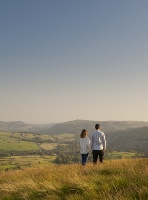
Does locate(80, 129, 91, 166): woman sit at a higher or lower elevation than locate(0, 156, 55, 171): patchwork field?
Result: higher

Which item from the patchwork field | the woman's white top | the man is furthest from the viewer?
the patchwork field

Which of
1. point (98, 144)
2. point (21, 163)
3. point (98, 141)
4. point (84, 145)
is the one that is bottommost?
point (21, 163)

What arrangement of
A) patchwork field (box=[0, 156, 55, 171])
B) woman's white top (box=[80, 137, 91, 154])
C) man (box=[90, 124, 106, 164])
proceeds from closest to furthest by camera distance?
man (box=[90, 124, 106, 164]) < woman's white top (box=[80, 137, 91, 154]) < patchwork field (box=[0, 156, 55, 171])

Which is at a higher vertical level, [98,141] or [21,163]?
A: [98,141]

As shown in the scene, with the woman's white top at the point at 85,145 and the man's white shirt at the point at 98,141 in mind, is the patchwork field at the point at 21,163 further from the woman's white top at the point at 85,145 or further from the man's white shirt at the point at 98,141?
the man's white shirt at the point at 98,141

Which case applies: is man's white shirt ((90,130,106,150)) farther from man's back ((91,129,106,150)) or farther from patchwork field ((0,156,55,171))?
patchwork field ((0,156,55,171))

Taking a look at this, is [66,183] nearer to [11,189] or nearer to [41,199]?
[41,199]

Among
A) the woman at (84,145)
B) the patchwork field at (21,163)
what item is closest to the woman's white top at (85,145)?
the woman at (84,145)

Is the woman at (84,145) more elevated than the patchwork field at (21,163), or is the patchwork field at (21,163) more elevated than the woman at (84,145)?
the woman at (84,145)

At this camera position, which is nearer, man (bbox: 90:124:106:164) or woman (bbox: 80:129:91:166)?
man (bbox: 90:124:106:164)

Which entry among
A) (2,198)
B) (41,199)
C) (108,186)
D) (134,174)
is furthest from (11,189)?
(134,174)

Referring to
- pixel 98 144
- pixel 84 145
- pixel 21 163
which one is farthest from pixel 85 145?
pixel 21 163

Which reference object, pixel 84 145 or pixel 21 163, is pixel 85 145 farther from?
pixel 21 163

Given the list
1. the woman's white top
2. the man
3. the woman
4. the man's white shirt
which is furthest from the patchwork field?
the man's white shirt
